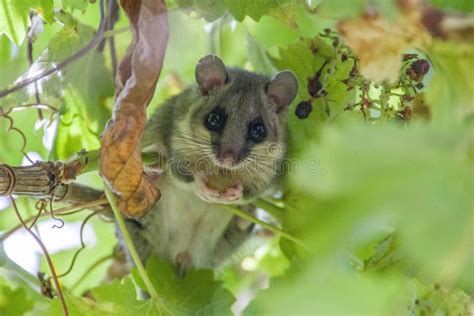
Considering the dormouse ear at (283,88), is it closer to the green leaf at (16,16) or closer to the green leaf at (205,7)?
the green leaf at (205,7)

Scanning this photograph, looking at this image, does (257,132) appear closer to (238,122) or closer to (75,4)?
(238,122)

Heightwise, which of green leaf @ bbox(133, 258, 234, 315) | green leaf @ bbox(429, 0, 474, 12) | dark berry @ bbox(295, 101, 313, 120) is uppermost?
green leaf @ bbox(429, 0, 474, 12)

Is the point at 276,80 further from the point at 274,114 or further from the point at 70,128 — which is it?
the point at 70,128

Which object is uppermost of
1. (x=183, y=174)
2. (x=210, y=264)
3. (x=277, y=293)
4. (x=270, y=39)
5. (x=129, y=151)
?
(x=277, y=293)

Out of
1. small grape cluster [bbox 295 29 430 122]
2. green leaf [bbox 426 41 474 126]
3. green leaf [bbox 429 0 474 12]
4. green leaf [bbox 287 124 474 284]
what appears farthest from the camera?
small grape cluster [bbox 295 29 430 122]

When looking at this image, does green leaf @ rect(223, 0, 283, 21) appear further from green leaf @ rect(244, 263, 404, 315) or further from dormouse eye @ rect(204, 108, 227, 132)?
green leaf @ rect(244, 263, 404, 315)

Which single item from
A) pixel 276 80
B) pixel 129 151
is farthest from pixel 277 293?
pixel 276 80

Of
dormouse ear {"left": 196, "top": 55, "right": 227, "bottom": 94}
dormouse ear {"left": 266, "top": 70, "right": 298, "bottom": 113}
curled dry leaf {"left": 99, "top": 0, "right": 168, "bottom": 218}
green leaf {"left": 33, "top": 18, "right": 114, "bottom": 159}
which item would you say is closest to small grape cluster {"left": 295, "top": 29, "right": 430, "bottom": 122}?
dormouse ear {"left": 266, "top": 70, "right": 298, "bottom": 113}
